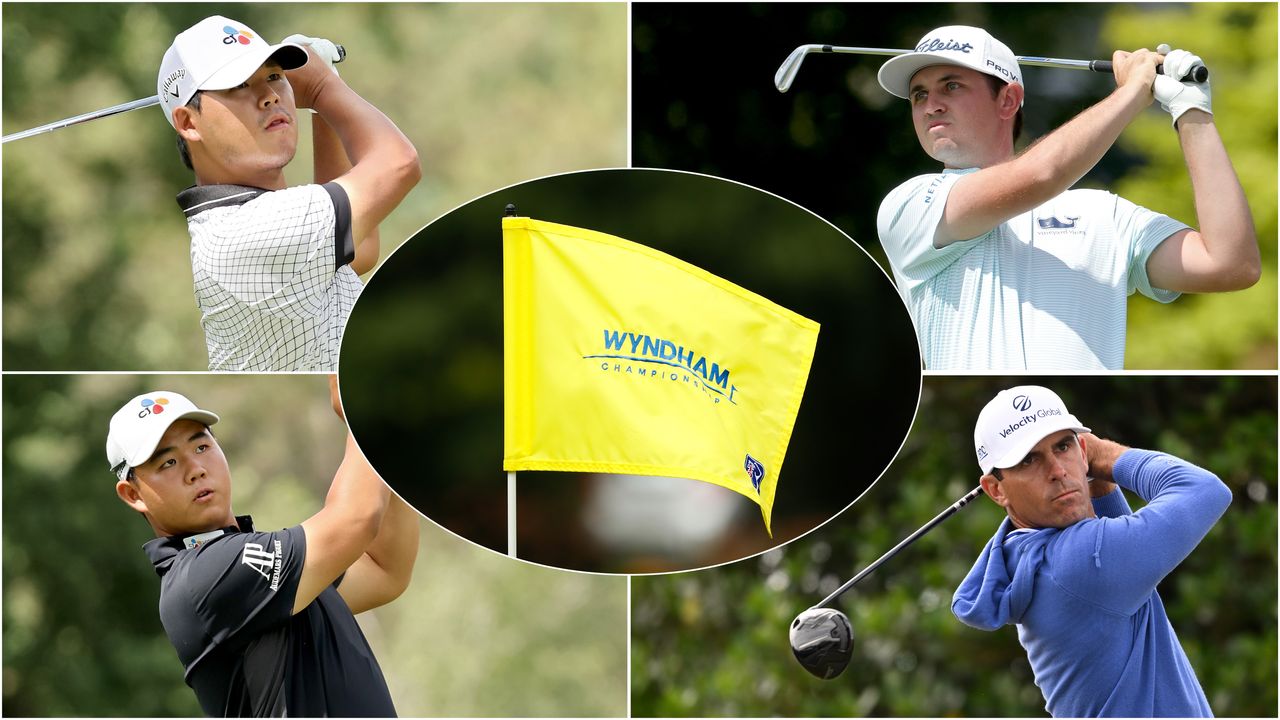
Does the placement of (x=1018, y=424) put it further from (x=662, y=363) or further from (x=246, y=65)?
(x=246, y=65)

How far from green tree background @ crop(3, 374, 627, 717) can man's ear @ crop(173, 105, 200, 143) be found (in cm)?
408

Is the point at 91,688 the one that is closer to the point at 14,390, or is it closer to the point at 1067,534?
the point at 14,390

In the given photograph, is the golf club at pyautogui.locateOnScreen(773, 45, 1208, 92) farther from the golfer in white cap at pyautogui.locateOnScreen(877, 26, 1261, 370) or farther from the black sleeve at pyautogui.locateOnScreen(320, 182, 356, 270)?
the black sleeve at pyautogui.locateOnScreen(320, 182, 356, 270)

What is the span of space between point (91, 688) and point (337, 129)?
5.46 meters

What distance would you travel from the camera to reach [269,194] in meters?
3.10

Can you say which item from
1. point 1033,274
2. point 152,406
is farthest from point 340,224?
point 1033,274

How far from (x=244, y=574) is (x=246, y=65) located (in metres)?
1.05

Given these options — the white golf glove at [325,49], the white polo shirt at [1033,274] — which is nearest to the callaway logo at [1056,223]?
the white polo shirt at [1033,274]

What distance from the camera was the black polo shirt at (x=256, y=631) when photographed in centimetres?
302

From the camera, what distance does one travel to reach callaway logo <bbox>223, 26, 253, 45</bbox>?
3186 millimetres

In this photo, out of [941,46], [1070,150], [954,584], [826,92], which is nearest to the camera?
[1070,150]

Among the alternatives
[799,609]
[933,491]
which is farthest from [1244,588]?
[799,609]

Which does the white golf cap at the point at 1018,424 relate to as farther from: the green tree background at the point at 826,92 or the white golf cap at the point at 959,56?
the green tree background at the point at 826,92

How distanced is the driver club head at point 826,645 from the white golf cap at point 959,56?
1.25 metres
